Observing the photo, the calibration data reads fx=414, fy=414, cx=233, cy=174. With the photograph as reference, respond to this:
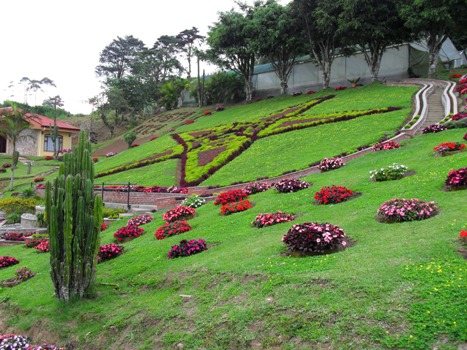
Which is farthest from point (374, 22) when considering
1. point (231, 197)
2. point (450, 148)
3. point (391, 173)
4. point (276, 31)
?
point (231, 197)

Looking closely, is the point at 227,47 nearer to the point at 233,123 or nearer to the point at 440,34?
the point at 233,123

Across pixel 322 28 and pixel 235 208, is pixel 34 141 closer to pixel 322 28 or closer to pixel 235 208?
pixel 322 28

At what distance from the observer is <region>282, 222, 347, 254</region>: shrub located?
8195 mm

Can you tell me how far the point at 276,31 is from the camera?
4144 centimetres

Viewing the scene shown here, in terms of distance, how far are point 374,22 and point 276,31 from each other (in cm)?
946

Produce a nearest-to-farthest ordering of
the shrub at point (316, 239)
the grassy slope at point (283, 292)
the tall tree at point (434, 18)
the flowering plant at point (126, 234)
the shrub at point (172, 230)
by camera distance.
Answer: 1. the grassy slope at point (283, 292)
2. the shrub at point (316, 239)
3. the shrub at point (172, 230)
4. the flowering plant at point (126, 234)
5. the tall tree at point (434, 18)

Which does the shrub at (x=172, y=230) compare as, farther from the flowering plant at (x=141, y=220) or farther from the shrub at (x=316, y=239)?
the shrub at (x=316, y=239)

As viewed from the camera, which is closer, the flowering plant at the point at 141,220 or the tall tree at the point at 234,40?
the flowering plant at the point at 141,220

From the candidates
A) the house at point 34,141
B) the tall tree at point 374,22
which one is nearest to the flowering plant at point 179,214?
the tall tree at point 374,22

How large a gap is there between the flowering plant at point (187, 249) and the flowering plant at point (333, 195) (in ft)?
13.2

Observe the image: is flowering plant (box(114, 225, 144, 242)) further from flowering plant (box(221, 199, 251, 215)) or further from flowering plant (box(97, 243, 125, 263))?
flowering plant (box(221, 199, 251, 215))

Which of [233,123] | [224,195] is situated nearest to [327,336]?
[224,195]

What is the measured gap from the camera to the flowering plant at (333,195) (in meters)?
12.3

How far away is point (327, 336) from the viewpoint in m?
5.42
